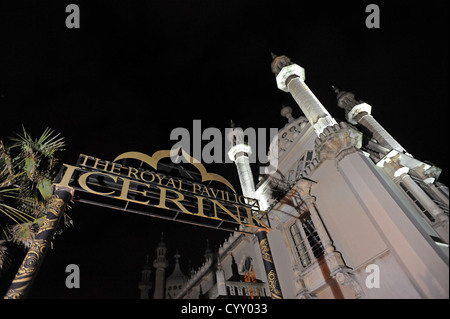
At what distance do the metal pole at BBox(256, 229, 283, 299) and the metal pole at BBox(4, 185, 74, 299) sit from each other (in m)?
5.51

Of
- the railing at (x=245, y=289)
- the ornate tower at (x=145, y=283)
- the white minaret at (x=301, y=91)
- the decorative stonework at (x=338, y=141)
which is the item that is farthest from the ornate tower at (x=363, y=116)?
the ornate tower at (x=145, y=283)

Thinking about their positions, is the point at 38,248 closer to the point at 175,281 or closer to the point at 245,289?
the point at 245,289

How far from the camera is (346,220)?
457 inches

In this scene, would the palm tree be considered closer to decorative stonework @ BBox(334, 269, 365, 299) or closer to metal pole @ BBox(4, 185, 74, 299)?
metal pole @ BBox(4, 185, 74, 299)

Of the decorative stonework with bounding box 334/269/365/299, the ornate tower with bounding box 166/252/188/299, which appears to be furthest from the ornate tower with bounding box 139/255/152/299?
the decorative stonework with bounding box 334/269/365/299

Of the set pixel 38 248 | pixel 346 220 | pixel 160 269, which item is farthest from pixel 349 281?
pixel 160 269

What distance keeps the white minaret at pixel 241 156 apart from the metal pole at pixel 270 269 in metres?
10.8

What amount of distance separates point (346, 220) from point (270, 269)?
560 cm

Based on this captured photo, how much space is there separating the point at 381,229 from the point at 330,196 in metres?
3.45

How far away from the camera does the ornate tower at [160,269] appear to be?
28562mm

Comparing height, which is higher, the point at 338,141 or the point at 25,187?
the point at 338,141

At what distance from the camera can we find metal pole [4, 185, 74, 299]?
4.79 metres
